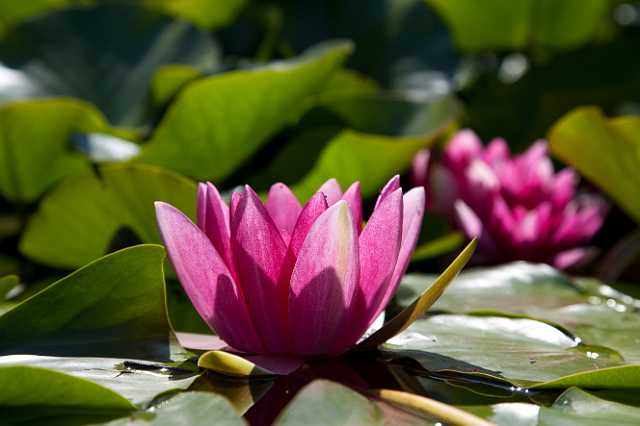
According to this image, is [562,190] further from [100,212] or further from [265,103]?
[100,212]

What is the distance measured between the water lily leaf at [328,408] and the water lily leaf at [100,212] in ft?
1.31

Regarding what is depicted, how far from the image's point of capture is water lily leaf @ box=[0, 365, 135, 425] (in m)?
0.48

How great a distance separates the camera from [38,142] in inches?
42.5

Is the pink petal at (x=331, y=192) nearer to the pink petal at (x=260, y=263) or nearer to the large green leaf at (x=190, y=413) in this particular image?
the pink petal at (x=260, y=263)

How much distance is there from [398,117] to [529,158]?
0.21 meters

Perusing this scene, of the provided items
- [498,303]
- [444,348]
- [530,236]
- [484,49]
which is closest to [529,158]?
[530,236]

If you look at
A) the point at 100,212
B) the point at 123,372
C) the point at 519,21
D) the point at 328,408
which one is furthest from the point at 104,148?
the point at 519,21

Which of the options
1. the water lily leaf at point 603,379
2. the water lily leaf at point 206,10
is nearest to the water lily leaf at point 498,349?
the water lily leaf at point 603,379

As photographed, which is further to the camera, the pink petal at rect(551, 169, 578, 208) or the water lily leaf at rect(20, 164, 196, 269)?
the pink petal at rect(551, 169, 578, 208)

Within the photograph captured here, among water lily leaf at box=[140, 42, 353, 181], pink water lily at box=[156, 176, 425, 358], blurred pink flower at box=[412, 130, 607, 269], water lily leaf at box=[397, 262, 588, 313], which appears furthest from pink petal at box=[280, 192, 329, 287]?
blurred pink flower at box=[412, 130, 607, 269]

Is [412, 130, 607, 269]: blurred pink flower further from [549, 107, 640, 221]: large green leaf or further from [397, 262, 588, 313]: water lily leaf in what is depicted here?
[397, 262, 588, 313]: water lily leaf

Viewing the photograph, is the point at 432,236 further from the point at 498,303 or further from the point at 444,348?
the point at 444,348

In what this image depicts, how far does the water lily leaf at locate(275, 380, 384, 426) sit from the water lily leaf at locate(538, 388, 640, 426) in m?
0.11

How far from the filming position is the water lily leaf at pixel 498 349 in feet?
1.97
